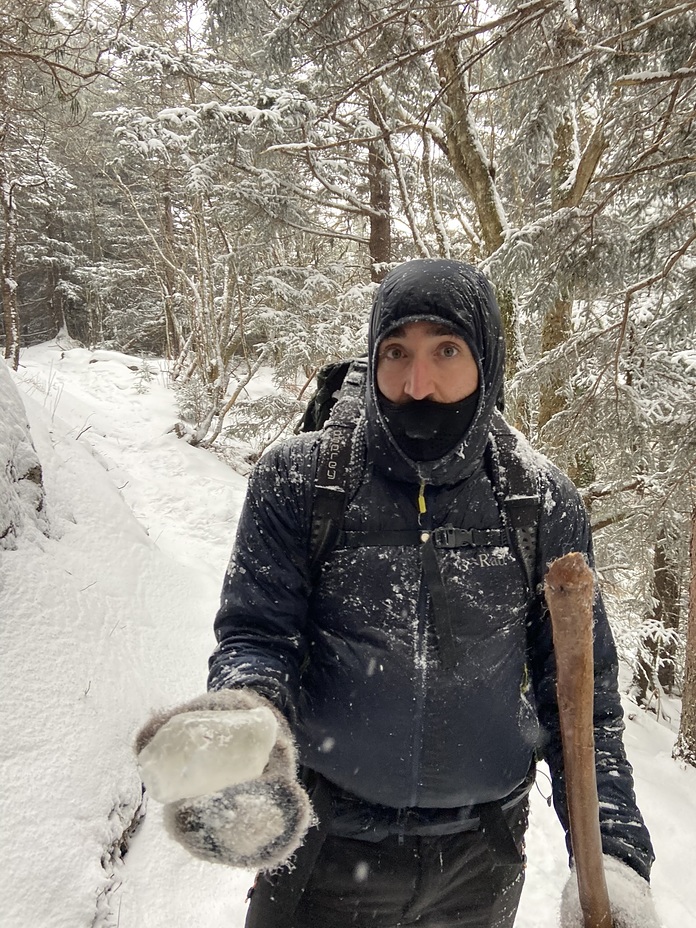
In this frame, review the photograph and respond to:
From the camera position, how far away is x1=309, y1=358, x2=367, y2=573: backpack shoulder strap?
131cm

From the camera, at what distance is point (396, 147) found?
7.23m

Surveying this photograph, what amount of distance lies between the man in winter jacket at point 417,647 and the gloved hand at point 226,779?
194 millimetres

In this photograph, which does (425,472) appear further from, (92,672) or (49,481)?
(49,481)

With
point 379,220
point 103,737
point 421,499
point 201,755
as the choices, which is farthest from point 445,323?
point 379,220

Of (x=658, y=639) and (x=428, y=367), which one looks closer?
(x=428, y=367)

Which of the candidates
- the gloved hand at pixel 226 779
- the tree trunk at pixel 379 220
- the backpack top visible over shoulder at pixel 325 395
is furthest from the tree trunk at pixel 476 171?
the gloved hand at pixel 226 779

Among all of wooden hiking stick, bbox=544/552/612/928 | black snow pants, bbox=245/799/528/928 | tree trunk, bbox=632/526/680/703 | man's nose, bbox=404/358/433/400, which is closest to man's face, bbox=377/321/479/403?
man's nose, bbox=404/358/433/400

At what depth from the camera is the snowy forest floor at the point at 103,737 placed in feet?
6.82

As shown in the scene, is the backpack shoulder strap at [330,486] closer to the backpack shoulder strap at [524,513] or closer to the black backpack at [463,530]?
the black backpack at [463,530]

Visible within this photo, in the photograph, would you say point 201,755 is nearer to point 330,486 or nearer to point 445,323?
point 330,486

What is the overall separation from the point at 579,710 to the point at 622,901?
517mm

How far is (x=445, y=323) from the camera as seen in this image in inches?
51.6

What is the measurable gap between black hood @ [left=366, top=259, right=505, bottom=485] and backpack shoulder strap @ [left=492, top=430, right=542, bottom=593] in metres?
0.11

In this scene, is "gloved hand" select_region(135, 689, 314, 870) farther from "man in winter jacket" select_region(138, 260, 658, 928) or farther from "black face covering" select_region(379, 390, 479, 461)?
"black face covering" select_region(379, 390, 479, 461)
